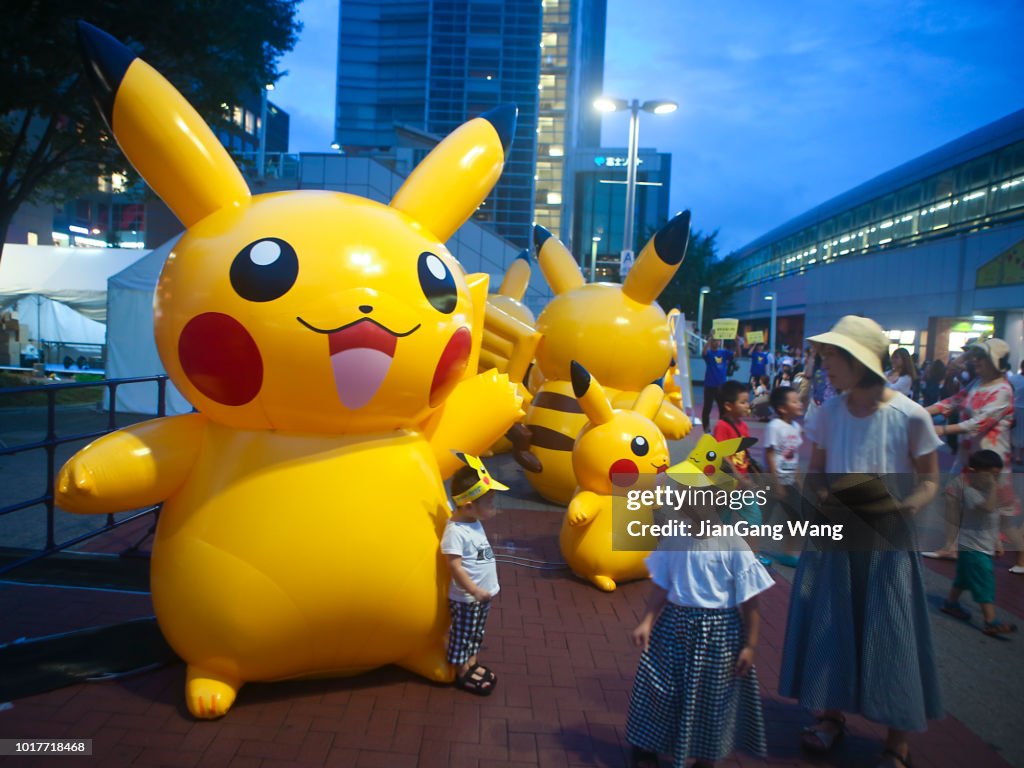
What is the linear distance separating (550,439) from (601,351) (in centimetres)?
102

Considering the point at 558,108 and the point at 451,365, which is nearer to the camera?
the point at 451,365

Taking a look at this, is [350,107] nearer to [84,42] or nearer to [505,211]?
[505,211]

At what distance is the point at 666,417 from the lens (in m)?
6.85

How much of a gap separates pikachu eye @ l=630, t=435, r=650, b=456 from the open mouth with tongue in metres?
2.47

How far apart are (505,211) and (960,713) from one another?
38.8 m

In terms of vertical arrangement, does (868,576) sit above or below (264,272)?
below

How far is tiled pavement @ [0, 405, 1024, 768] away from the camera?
296 centimetres

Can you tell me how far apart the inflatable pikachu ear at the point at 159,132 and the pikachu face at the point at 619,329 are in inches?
159

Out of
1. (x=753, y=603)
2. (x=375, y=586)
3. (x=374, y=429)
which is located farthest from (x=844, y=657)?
(x=374, y=429)

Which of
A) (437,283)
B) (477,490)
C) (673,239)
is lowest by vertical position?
(477,490)

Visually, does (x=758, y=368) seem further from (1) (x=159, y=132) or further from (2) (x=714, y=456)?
(1) (x=159, y=132)

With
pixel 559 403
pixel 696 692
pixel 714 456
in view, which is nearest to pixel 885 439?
pixel 714 456

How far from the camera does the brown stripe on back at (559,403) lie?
7.05 metres

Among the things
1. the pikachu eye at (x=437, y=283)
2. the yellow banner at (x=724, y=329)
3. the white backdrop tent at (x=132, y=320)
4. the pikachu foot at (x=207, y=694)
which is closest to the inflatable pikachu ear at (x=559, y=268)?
the pikachu eye at (x=437, y=283)
